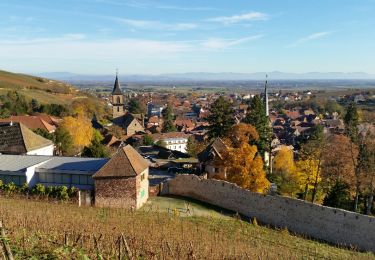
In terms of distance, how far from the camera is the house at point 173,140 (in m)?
69.8

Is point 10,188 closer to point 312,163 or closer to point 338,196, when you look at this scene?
point 338,196

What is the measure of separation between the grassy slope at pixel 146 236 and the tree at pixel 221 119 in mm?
18993

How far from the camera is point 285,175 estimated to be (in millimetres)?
42344

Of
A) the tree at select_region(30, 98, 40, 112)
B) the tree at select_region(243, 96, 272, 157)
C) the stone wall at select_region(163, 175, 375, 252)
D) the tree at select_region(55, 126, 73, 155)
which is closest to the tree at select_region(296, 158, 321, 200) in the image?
the tree at select_region(243, 96, 272, 157)

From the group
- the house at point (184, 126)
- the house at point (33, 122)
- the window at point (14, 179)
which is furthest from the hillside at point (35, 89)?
the window at point (14, 179)

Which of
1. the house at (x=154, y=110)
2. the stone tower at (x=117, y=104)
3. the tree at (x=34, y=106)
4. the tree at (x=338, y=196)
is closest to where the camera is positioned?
the tree at (x=338, y=196)

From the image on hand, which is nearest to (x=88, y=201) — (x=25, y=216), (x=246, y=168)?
(x=25, y=216)

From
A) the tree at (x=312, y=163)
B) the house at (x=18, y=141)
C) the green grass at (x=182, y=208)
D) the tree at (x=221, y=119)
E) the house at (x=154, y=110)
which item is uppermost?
the tree at (x=221, y=119)

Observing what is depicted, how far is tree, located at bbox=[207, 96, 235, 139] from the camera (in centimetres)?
4325

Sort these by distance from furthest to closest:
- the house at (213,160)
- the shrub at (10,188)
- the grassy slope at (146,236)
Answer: the house at (213,160)
the shrub at (10,188)
the grassy slope at (146,236)

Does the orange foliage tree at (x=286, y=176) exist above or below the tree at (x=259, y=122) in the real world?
below

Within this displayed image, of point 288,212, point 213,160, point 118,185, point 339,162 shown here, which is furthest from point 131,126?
point 288,212

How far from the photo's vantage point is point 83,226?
15977mm

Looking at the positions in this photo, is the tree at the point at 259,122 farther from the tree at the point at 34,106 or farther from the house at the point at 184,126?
the house at the point at 184,126
